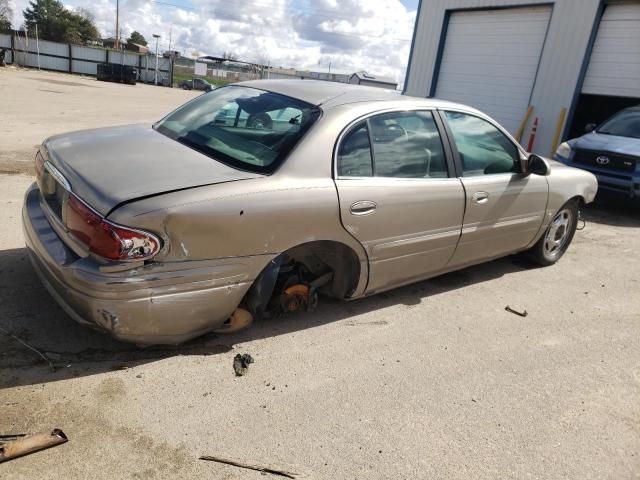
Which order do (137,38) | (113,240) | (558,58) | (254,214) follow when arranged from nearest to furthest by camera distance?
(113,240), (254,214), (558,58), (137,38)

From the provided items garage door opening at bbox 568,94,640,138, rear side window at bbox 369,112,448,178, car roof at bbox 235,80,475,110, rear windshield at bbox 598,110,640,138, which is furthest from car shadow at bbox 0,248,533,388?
garage door opening at bbox 568,94,640,138

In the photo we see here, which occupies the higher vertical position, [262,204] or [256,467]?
[262,204]

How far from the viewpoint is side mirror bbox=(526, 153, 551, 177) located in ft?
14.0

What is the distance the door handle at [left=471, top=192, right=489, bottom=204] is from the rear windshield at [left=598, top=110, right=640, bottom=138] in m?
6.02

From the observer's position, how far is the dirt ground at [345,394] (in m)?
2.30

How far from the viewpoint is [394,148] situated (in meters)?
3.46

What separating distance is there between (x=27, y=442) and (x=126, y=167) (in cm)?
141

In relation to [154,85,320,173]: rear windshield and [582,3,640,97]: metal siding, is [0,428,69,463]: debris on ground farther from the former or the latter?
[582,3,640,97]: metal siding

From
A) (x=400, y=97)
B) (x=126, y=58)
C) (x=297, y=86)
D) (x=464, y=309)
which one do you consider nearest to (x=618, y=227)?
(x=464, y=309)

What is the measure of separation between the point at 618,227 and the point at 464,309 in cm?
461

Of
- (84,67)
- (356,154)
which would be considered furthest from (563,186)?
(84,67)

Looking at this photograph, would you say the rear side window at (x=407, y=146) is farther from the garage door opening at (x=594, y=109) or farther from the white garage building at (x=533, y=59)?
the garage door opening at (x=594, y=109)

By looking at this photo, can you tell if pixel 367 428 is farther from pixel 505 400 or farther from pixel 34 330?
pixel 34 330

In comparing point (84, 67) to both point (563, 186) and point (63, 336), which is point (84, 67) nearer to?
point (563, 186)
